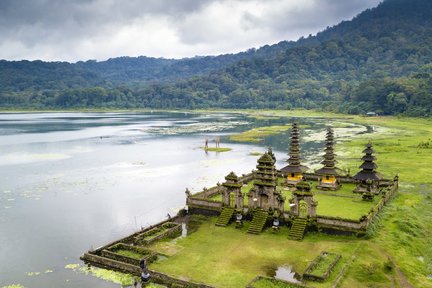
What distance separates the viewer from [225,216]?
40844mm

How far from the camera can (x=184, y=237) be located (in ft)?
124

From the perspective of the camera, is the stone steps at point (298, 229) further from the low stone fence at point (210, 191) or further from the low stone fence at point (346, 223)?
the low stone fence at point (210, 191)

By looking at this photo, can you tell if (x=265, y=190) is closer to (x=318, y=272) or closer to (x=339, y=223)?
(x=339, y=223)

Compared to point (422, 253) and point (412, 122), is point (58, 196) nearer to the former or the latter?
point (422, 253)

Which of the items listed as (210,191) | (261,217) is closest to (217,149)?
(210,191)

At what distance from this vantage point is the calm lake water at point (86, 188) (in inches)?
1427

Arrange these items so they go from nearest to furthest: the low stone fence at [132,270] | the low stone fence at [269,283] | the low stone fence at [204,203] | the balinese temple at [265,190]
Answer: the low stone fence at [269,283] → the low stone fence at [132,270] → the balinese temple at [265,190] → the low stone fence at [204,203]

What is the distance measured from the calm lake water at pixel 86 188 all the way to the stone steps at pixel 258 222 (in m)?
12.3

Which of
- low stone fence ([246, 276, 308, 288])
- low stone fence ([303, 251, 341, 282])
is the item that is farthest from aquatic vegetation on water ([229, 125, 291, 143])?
low stone fence ([246, 276, 308, 288])

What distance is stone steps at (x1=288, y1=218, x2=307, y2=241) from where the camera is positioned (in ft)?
119

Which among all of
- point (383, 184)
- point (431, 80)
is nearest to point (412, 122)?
point (431, 80)

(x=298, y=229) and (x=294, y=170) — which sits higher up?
(x=294, y=170)

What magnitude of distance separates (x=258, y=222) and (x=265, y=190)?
3.10 m

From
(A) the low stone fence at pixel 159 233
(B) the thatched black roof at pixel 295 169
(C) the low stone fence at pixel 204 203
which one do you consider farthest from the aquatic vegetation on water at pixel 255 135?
(A) the low stone fence at pixel 159 233
